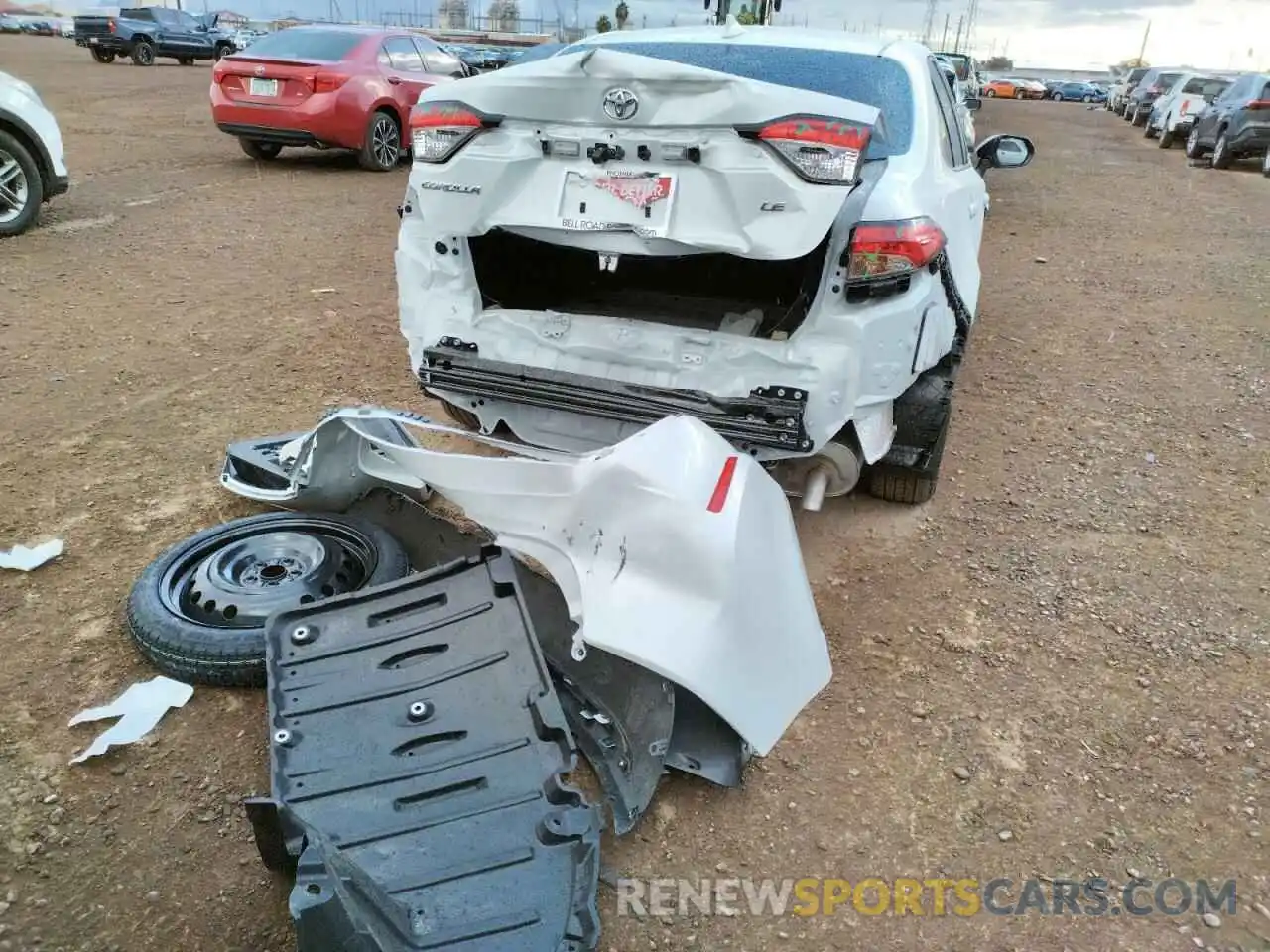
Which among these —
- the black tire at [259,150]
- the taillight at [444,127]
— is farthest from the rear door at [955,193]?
the black tire at [259,150]

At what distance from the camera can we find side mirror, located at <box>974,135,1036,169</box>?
475 cm

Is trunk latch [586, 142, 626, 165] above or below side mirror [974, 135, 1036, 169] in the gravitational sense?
above

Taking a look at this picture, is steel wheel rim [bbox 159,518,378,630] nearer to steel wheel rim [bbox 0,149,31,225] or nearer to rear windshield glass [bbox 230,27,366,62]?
steel wheel rim [bbox 0,149,31,225]

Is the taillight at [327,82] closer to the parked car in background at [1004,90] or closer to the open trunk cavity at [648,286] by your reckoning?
the open trunk cavity at [648,286]

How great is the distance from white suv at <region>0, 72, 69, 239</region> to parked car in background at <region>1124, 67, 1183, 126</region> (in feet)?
86.2

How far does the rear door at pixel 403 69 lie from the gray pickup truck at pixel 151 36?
706 inches

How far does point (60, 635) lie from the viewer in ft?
9.73

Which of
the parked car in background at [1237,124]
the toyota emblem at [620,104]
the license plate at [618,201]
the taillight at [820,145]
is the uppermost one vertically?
the toyota emblem at [620,104]

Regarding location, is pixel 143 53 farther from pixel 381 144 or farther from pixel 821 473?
pixel 821 473

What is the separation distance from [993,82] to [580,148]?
56.8 meters

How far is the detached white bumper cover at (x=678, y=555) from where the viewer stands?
7.11 ft

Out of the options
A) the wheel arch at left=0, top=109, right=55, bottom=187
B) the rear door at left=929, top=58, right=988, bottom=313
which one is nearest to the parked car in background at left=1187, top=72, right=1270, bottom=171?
the rear door at left=929, top=58, right=988, bottom=313

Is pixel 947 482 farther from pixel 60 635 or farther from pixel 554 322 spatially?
pixel 60 635

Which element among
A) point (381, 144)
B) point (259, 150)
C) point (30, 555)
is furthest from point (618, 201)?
point (259, 150)
